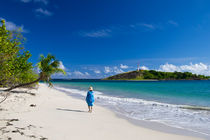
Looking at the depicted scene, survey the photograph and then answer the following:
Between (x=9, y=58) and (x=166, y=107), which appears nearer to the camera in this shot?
(x=9, y=58)

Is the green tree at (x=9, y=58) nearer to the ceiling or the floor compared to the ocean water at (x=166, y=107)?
nearer to the ceiling

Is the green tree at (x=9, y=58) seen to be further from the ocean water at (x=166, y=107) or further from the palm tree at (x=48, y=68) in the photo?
the ocean water at (x=166, y=107)

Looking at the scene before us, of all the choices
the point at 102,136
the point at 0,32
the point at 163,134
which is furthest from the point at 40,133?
the point at 0,32

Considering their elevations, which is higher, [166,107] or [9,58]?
[9,58]

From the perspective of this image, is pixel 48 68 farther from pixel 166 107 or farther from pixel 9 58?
pixel 166 107

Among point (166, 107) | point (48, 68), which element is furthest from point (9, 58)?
point (166, 107)

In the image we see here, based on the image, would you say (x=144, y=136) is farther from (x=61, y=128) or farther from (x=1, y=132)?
(x=1, y=132)

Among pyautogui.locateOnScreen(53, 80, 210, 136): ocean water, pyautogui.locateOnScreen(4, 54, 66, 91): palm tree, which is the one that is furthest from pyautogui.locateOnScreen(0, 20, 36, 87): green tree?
pyautogui.locateOnScreen(53, 80, 210, 136): ocean water

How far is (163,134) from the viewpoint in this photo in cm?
678

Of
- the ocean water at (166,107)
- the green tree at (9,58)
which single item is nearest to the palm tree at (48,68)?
the green tree at (9,58)

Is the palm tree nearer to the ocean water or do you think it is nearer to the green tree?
the green tree

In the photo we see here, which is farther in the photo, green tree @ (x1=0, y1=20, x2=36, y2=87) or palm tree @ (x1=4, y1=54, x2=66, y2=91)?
palm tree @ (x1=4, y1=54, x2=66, y2=91)

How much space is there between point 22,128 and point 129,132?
453 centimetres

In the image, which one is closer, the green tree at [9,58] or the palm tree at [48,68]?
the green tree at [9,58]
